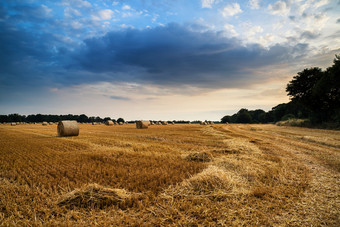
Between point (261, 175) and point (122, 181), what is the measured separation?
4560mm

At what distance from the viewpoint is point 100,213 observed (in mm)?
3279

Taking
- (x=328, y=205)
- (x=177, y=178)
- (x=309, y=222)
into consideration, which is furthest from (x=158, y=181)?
(x=328, y=205)

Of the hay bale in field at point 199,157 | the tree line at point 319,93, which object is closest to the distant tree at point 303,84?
the tree line at point 319,93

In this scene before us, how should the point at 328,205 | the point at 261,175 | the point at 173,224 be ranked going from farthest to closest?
1. the point at 261,175
2. the point at 328,205
3. the point at 173,224

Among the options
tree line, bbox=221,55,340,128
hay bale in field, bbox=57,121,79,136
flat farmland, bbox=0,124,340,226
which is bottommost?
flat farmland, bbox=0,124,340,226

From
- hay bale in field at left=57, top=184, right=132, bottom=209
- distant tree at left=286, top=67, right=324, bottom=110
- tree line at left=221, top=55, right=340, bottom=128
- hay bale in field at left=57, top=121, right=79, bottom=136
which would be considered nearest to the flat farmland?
hay bale in field at left=57, top=184, right=132, bottom=209

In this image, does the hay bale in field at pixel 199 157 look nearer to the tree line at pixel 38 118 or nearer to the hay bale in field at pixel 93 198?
the hay bale in field at pixel 93 198

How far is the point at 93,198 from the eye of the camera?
3611 mm

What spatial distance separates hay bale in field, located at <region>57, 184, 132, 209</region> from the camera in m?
3.55

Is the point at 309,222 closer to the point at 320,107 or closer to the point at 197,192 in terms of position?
the point at 197,192

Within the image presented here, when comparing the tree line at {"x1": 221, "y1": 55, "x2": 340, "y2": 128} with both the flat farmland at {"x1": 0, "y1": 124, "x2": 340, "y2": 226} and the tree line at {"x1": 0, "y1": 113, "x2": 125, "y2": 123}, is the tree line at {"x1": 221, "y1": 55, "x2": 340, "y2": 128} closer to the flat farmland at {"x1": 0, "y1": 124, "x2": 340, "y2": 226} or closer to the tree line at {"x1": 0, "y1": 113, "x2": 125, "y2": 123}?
the flat farmland at {"x1": 0, "y1": 124, "x2": 340, "y2": 226}

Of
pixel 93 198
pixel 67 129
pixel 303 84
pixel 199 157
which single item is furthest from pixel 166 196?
pixel 303 84

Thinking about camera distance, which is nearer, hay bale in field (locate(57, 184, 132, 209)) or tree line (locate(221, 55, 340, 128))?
hay bale in field (locate(57, 184, 132, 209))

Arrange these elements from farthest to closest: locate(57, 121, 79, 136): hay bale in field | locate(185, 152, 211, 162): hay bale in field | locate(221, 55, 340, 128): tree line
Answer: locate(221, 55, 340, 128): tree line
locate(57, 121, 79, 136): hay bale in field
locate(185, 152, 211, 162): hay bale in field
